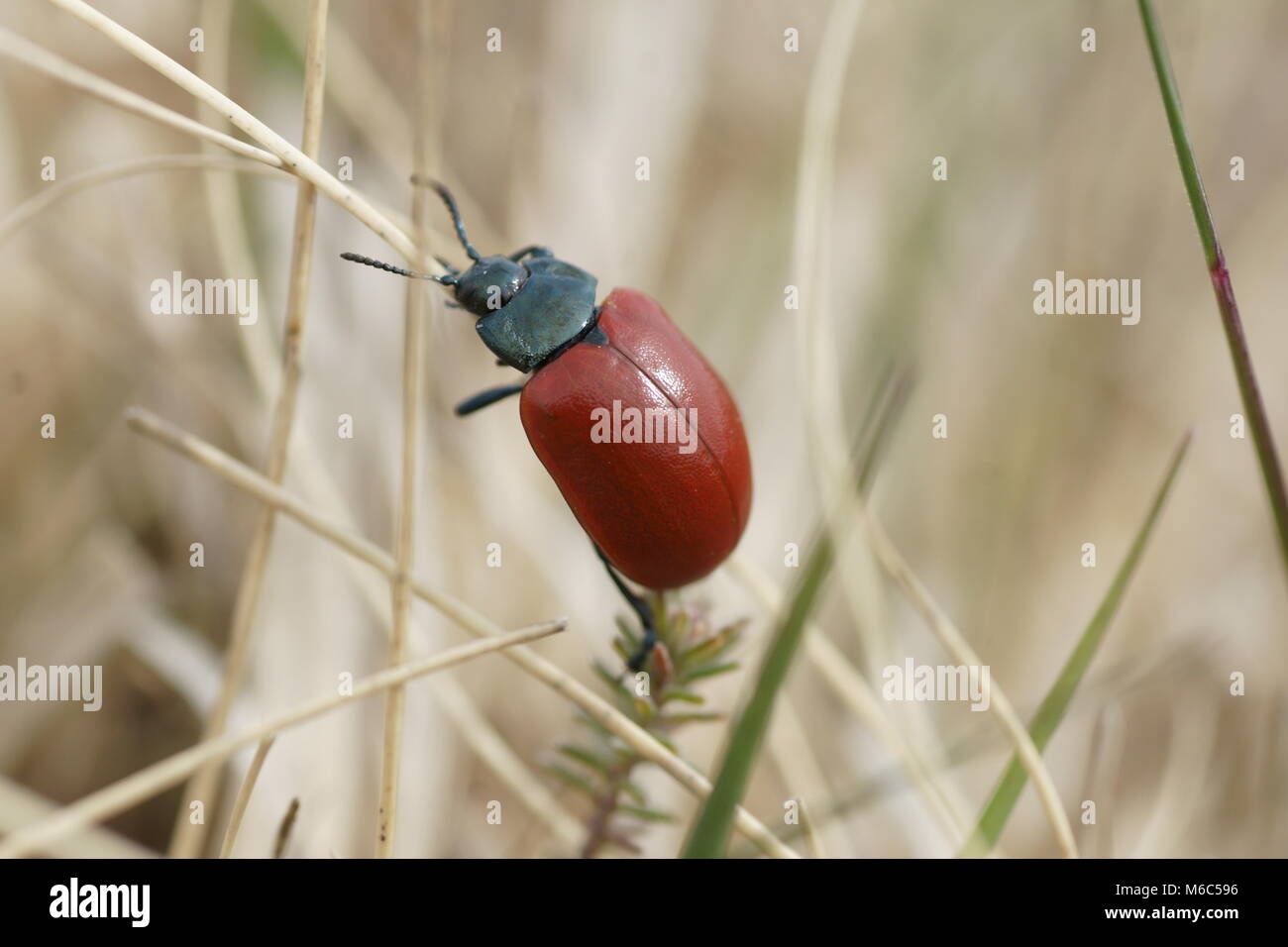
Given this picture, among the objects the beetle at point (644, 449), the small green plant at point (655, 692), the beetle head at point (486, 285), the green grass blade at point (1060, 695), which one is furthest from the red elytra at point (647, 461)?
the green grass blade at point (1060, 695)

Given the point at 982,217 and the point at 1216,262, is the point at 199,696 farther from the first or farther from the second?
the point at 982,217

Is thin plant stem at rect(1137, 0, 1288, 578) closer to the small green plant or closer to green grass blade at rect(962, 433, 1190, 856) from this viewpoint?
green grass blade at rect(962, 433, 1190, 856)

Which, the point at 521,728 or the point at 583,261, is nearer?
the point at 521,728

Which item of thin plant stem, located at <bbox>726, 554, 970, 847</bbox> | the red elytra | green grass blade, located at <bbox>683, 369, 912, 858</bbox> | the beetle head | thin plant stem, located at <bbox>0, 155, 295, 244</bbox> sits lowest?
thin plant stem, located at <bbox>726, 554, 970, 847</bbox>

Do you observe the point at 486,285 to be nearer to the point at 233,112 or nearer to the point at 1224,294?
the point at 233,112

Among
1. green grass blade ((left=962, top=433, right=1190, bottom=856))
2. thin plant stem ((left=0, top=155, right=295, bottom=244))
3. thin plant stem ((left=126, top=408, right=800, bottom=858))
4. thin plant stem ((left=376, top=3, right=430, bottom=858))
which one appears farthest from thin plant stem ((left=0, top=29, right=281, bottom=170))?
green grass blade ((left=962, top=433, right=1190, bottom=856))
